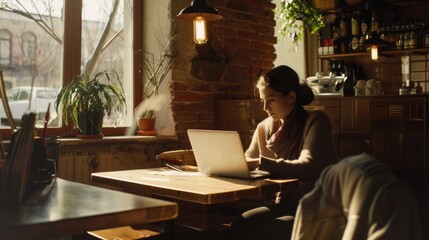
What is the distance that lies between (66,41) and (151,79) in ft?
2.23

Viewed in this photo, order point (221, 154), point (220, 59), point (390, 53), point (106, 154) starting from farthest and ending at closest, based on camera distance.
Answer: point (390, 53) < point (220, 59) < point (106, 154) < point (221, 154)

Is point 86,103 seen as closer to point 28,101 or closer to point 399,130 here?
point 28,101

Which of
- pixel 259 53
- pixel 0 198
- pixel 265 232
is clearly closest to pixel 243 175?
pixel 265 232

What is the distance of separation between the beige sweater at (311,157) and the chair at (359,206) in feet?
3.76

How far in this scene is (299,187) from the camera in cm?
234

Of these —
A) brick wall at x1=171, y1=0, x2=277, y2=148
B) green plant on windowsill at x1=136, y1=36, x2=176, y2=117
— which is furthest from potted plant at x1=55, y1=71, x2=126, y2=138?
brick wall at x1=171, y1=0, x2=277, y2=148

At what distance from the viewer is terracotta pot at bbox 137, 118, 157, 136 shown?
3625 mm

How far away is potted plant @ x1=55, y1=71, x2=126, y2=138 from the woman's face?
1133mm

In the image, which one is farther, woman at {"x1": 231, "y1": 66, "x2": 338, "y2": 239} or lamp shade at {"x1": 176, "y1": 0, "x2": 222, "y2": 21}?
lamp shade at {"x1": 176, "y1": 0, "x2": 222, "y2": 21}

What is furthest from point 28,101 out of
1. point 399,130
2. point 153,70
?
point 399,130

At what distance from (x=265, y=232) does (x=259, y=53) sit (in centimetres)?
240

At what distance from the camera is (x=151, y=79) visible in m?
3.76

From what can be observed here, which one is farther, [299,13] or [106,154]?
[299,13]

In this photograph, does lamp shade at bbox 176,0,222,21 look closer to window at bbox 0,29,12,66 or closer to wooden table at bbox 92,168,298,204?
wooden table at bbox 92,168,298,204
